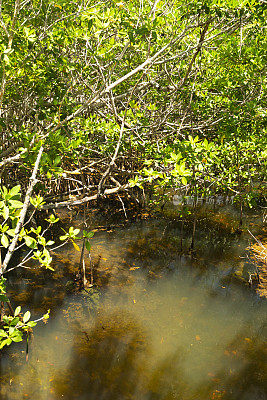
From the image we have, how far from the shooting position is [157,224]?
727cm

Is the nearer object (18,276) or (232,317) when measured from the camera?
(232,317)

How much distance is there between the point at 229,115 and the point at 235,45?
3.34 ft

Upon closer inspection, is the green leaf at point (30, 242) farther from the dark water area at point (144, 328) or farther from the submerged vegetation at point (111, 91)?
the dark water area at point (144, 328)

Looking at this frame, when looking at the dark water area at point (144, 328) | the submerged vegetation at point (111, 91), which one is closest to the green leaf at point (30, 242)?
the submerged vegetation at point (111, 91)

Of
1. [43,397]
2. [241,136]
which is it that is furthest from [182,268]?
[43,397]

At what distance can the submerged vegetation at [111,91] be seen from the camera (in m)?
2.89

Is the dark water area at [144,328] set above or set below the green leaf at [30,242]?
below

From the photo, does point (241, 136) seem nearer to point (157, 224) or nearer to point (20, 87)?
point (157, 224)

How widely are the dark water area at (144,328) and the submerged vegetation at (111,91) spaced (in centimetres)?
23

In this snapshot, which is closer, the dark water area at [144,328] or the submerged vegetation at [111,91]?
the submerged vegetation at [111,91]

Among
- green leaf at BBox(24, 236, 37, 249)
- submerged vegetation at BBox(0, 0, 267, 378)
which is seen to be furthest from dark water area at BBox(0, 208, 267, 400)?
green leaf at BBox(24, 236, 37, 249)

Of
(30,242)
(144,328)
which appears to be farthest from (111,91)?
(144,328)

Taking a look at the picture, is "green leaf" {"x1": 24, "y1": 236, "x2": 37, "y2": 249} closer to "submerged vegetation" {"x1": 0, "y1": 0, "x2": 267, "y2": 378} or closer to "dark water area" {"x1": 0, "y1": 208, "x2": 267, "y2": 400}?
"submerged vegetation" {"x1": 0, "y1": 0, "x2": 267, "y2": 378}

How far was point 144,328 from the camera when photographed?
13.3ft
